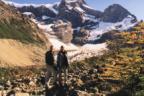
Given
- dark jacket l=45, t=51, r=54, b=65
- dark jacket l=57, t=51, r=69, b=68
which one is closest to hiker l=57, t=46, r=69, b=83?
dark jacket l=57, t=51, r=69, b=68

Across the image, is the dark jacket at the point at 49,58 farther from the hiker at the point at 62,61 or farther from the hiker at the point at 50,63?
the hiker at the point at 62,61

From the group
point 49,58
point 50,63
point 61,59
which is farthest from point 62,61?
point 49,58

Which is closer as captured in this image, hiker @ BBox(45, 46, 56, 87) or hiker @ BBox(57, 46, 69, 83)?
hiker @ BBox(45, 46, 56, 87)

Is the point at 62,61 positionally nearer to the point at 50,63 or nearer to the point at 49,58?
the point at 50,63

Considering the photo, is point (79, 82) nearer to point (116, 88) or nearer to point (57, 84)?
point (116, 88)

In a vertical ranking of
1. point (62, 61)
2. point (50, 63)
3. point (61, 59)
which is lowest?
point (50, 63)

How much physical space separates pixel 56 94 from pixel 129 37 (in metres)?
7.10

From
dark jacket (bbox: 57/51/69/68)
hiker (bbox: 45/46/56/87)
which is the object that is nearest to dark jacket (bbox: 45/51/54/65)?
hiker (bbox: 45/46/56/87)

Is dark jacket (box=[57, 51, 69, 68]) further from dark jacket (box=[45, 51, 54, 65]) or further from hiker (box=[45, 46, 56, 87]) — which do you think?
dark jacket (box=[45, 51, 54, 65])

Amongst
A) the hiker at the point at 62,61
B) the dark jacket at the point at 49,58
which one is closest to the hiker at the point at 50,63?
the dark jacket at the point at 49,58

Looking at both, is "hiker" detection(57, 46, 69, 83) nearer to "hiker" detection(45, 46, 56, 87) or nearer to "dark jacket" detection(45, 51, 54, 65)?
"hiker" detection(45, 46, 56, 87)

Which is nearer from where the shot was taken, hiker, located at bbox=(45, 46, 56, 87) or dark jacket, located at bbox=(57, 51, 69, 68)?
hiker, located at bbox=(45, 46, 56, 87)

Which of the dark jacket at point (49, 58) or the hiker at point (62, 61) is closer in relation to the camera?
the dark jacket at point (49, 58)

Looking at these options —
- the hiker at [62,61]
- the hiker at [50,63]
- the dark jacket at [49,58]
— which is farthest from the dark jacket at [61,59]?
the dark jacket at [49,58]
